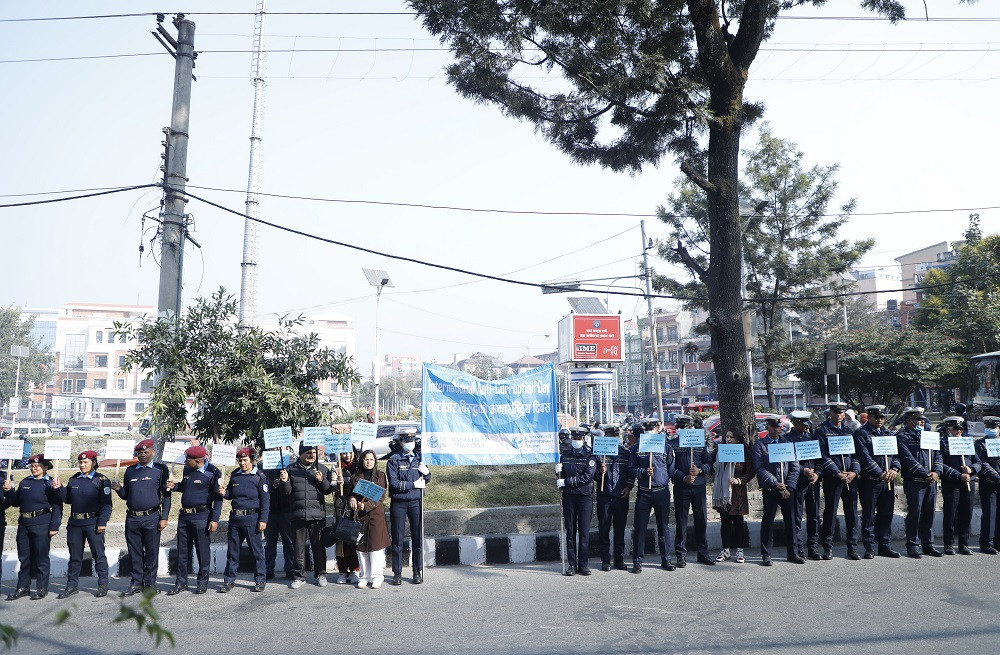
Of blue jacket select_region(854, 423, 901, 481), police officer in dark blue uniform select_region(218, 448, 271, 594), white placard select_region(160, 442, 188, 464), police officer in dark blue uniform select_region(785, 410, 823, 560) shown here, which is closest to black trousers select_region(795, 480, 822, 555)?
police officer in dark blue uniform select_region(785, 410, 823, 560)

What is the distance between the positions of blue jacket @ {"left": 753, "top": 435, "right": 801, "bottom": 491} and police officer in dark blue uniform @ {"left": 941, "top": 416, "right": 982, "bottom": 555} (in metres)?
2.14

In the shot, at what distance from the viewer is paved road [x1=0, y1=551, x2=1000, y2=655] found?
20.9 feet

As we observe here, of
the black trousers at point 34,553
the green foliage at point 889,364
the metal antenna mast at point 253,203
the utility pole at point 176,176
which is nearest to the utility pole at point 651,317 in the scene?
the green foliage at point 889,364

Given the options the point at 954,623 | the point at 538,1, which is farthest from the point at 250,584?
the point at 538,1

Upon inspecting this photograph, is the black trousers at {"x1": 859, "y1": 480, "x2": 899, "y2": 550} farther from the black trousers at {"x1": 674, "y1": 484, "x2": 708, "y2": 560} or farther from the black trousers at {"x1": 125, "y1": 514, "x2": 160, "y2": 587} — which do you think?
the black trousers at {"x1": 125, "y1": 514, "x2": 160, "y2": 587}

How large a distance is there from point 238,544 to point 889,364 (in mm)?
28262

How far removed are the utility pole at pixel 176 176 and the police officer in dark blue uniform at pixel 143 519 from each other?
346 centimetres

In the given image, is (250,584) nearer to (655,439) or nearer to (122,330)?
(122,330)

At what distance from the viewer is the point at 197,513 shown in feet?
29.0

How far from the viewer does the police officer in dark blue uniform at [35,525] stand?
331 inches

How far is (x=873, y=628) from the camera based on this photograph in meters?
A: 6.63

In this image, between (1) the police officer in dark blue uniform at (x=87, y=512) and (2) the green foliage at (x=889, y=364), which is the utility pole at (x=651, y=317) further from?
(1) the police officer in dark blue uniform at (x=87, y=512)

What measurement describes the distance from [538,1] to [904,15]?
6109 millimetres

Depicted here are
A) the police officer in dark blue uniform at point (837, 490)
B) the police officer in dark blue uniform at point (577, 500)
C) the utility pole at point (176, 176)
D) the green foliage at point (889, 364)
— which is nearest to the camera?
the police officer in dark blue uniform at point (577, 500)
